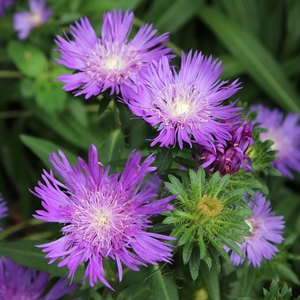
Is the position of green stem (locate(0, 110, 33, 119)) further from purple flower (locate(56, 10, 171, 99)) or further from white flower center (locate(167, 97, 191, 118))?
white flower center (locate(167, 97, 191, 118))


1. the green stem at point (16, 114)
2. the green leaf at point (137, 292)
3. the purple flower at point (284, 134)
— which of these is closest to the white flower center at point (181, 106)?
the green leaf at point (137, 292)

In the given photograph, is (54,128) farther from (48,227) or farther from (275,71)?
(275,71)

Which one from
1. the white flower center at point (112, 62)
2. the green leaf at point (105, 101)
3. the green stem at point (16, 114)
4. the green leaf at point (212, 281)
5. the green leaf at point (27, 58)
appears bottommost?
the green leaf at point (212, 281)

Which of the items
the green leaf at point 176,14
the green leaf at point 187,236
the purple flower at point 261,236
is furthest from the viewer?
the green leaf at point 176,14

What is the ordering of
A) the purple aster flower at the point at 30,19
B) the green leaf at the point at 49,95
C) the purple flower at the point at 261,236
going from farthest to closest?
the purple aster flower at the point at 30,19 < the green leaf at the point at 49,95 < the purple flower at the point at 261,236

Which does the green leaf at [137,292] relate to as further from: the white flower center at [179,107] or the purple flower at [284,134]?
the purple flower at [284,134]

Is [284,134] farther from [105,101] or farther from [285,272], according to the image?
[105,101]
